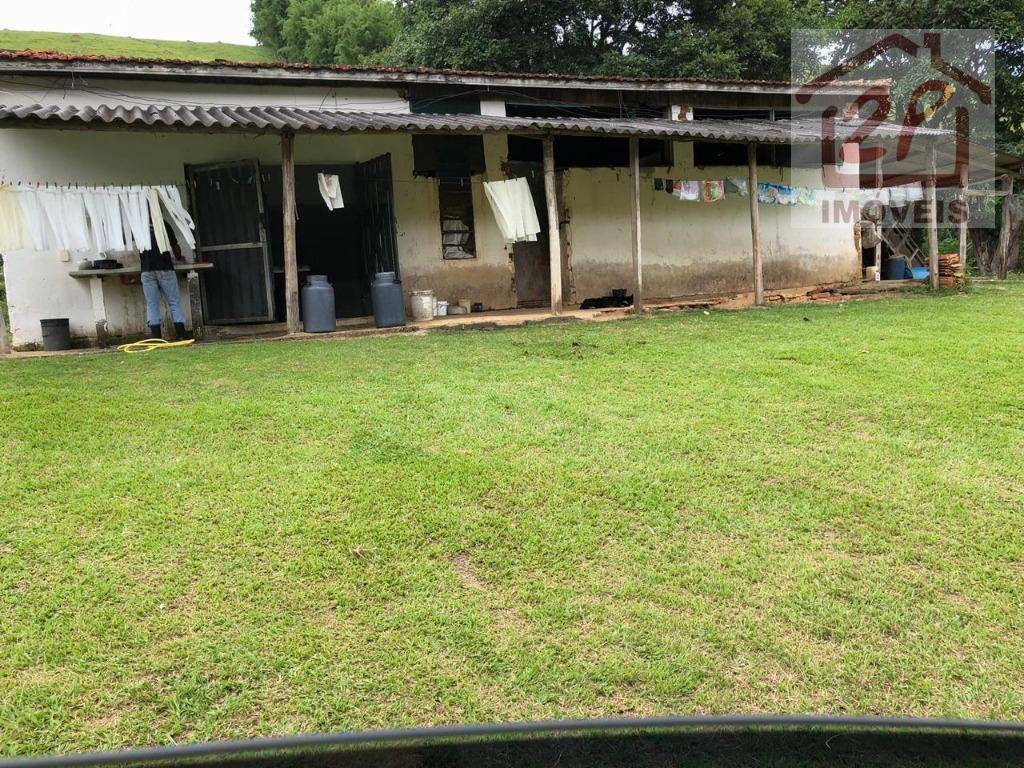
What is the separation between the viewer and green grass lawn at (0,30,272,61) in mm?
30016

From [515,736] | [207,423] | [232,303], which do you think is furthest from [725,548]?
[232,303]

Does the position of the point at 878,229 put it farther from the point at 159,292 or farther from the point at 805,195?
the point at 159,292

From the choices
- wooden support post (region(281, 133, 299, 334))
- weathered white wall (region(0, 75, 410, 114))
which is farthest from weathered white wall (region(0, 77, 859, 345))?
wooden support post (region(281, 133, 299, 334))

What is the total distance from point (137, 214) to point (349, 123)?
2431mm

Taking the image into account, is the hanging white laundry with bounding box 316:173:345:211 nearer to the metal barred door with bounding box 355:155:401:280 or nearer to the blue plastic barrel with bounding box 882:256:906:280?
the metal barred door with bounding box 355:155:401:280

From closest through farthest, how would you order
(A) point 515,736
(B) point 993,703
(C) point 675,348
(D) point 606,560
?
(A) point 515,736
(B) point 993,703
(D) point 606,560
(C) point 675,348

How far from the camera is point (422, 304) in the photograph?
32.7 feet

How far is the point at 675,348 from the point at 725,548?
3967 millimetres

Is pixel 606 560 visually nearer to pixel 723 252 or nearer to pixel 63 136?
pixel 63 136

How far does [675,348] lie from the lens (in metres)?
6.93

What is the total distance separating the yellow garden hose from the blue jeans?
0.22 m

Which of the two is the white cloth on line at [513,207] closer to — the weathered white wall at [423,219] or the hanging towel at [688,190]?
the weathered white wall at [423,219]

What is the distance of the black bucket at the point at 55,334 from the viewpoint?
826 centimetres

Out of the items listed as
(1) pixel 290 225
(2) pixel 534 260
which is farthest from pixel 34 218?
(2) pixel 534 260
